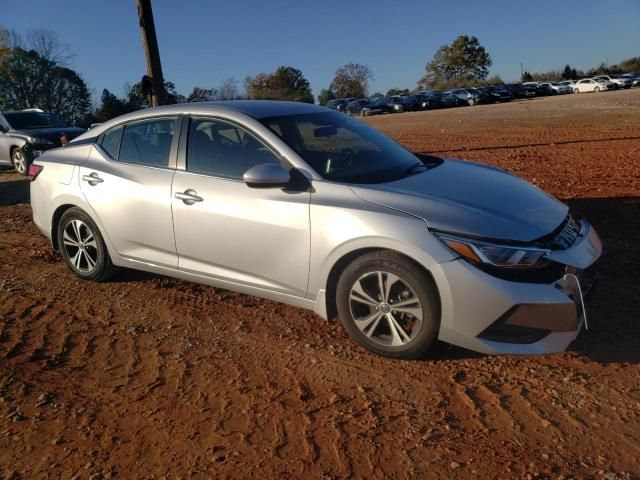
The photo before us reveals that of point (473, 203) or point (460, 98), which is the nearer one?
point (473, 203)

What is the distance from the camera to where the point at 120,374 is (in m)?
3.73

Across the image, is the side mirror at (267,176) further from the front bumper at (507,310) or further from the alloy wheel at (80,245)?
the alloy wheel at (80,245)

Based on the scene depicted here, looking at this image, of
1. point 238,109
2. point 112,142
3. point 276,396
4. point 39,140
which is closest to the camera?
point 276,396

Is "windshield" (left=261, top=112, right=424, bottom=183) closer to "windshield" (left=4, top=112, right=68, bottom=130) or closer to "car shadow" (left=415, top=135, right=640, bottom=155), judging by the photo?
"car shadow" (left=415, top=135, right=640, bottom=155)

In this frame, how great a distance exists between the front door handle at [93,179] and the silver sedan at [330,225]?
14 mm

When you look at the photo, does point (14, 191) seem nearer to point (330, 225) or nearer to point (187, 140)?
point (187, 140)

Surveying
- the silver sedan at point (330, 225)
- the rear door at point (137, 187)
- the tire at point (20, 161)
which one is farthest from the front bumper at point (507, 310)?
the tire at point (20, 161)

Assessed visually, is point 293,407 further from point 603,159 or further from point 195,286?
point 603,159

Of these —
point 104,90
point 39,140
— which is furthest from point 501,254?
point 104,90

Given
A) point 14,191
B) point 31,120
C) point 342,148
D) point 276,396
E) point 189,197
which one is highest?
point 31,120

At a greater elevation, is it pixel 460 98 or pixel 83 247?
pixel 460 98

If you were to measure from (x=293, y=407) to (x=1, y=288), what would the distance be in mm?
3556

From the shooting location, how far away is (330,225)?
3781 mm

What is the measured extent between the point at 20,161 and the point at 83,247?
9.71 m
